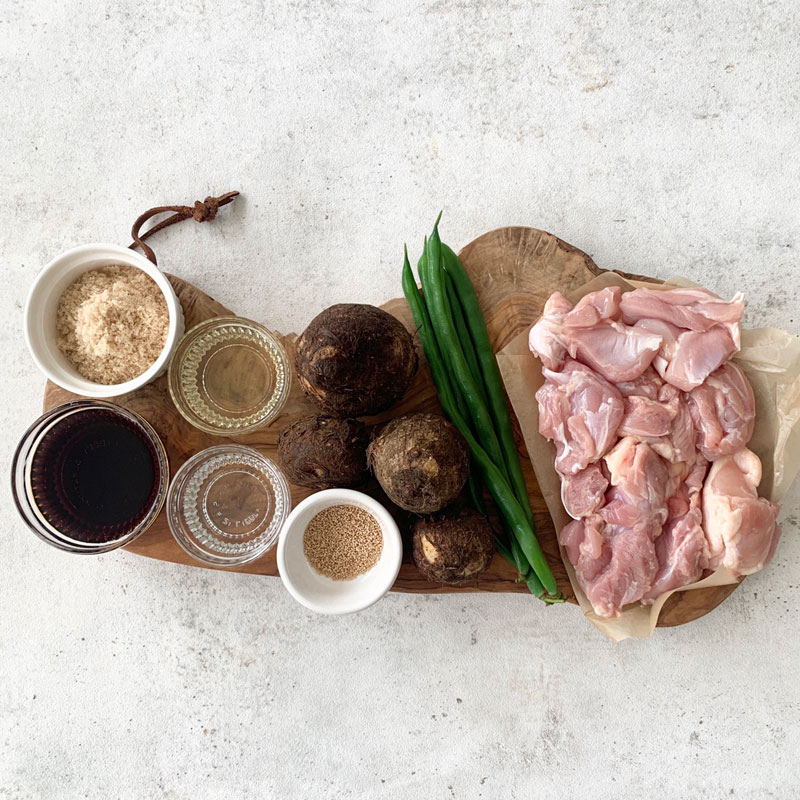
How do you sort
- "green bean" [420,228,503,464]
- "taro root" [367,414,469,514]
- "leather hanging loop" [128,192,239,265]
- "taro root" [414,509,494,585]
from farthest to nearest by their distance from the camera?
"leather hanging loop" [128,192,239,265], "green bean" [420,228,503,464], "taro root" [414,509,494,585], "taro root" [367,414,469,514]

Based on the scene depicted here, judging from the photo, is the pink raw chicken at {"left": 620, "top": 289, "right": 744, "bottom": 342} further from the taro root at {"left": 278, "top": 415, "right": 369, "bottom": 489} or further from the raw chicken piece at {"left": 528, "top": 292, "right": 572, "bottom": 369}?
the taro root at {"left": 278, "top": 415, "right": 369, "bottom": 489}

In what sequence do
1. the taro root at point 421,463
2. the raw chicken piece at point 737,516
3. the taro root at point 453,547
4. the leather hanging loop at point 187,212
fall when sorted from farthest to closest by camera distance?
the leather hanging loop at point 187,212 → the raw chicken piece at point 737,516 → the taro root at point 453,547 → the taro root at point 421,463

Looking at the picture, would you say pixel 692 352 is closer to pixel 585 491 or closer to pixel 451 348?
pixel 585 491

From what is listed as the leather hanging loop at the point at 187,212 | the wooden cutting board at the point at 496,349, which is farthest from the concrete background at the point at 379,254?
the wooden cutting board at the point at 496,349

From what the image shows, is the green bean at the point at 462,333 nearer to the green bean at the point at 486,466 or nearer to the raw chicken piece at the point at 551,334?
the green bean at the point at 486,466

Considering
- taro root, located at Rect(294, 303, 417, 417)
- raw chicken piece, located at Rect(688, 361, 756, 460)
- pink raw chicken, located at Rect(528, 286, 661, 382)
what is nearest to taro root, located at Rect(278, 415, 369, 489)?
taro root, located at Rect(294, 303, 417, 417)

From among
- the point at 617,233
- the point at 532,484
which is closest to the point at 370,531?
the point at 532,484

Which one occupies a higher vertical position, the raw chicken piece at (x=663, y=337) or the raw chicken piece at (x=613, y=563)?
the raw chicken piece at (x=663, y=337)
